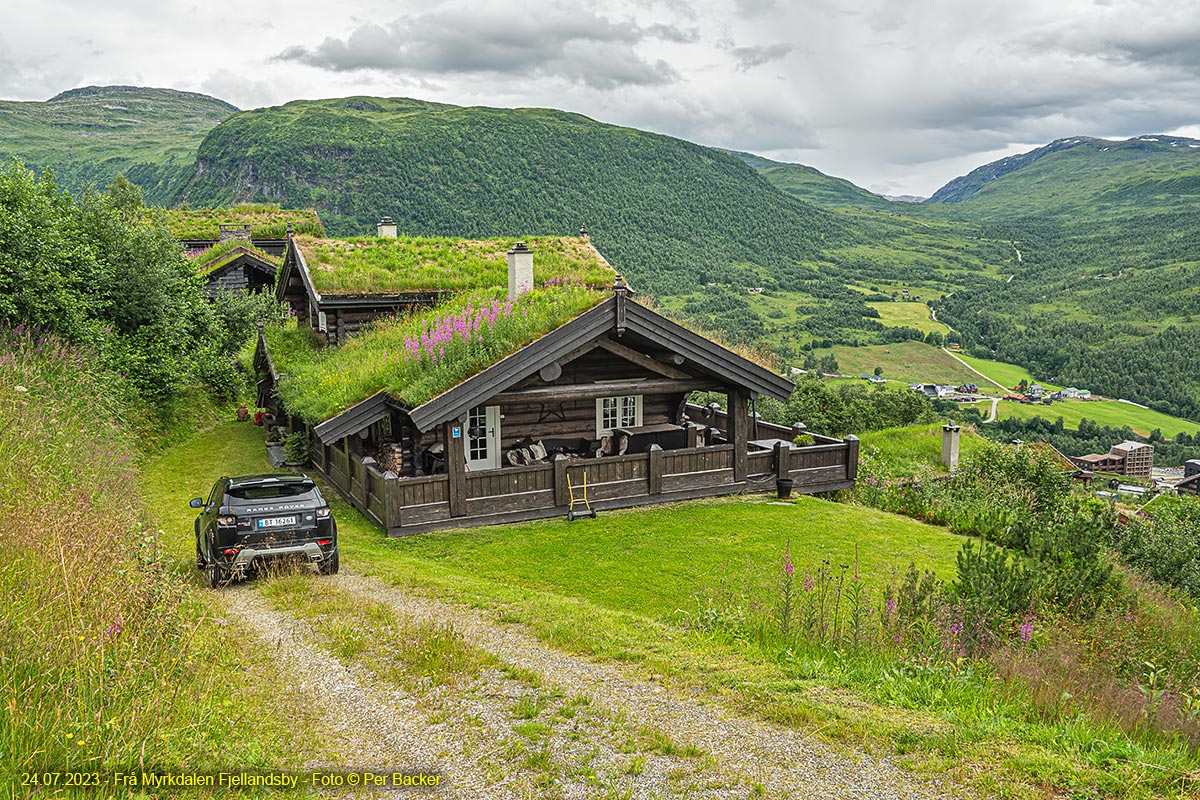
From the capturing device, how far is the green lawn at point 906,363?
123 m

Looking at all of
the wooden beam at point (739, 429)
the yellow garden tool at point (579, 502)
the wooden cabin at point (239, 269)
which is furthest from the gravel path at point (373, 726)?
the wooden cabin at point (239, 269)

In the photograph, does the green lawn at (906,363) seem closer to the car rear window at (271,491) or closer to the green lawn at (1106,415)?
the green lawn at (1106,415)

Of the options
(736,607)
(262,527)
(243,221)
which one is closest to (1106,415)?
(243,221)

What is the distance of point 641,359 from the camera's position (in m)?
18.6

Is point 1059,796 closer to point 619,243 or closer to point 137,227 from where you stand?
point 137,227

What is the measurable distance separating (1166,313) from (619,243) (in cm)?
10522

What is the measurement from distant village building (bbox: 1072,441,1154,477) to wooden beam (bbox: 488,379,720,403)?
74.9 metres

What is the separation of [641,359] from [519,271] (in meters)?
4.11

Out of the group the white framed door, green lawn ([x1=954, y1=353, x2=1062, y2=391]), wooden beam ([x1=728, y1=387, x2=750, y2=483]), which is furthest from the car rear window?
green lawn ([x1=954, y1=353, x2=1062, y2=391])

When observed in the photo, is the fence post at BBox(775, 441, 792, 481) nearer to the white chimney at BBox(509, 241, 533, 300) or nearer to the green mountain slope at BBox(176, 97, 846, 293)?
the white chimney at BBox(509, 241, 533, 300)

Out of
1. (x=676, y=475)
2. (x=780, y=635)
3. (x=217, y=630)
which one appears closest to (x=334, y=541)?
(x=217, y=630)

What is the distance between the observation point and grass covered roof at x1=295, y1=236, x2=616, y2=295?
2298 centimetres

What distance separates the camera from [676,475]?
1873 cm

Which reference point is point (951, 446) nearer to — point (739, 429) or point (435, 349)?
point (739, 429)
